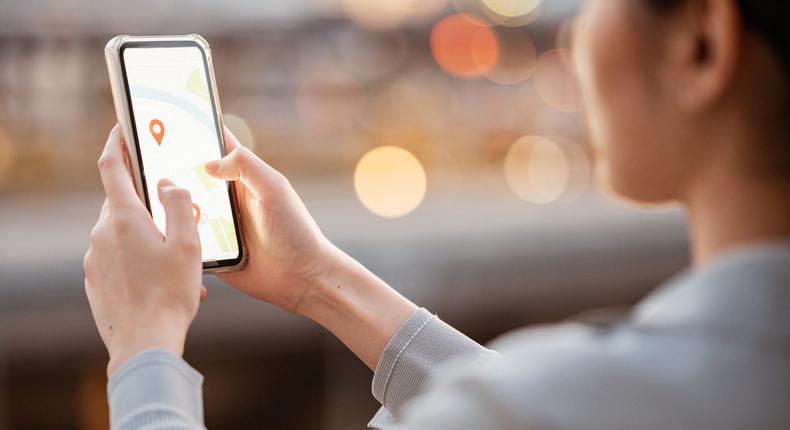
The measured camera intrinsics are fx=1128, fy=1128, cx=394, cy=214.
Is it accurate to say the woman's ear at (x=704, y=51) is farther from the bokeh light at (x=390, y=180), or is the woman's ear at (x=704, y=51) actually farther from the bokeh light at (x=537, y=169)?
the bokeh light at (x=537, y=169)

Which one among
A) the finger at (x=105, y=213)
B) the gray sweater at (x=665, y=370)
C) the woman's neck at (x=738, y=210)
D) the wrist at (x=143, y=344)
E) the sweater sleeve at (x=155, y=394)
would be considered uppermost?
the woman's neck at (x=738, y=210)

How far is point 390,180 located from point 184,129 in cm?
651

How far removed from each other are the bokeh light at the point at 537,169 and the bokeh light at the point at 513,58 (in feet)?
2.65

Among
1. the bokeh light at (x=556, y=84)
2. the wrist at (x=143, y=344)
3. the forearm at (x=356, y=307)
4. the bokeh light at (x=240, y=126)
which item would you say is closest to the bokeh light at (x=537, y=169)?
the bokeh light at (x=556, y=84)

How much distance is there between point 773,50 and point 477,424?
31 centimetres

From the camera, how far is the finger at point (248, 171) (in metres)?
1.15

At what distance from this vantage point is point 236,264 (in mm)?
1199

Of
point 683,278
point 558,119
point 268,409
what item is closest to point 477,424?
point 683,278

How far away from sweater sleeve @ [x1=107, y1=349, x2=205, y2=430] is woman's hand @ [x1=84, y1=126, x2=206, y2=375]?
0.9 inches

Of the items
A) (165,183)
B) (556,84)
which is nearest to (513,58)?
(556,84)

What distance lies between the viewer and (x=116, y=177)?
1.05 meters

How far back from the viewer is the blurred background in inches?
204

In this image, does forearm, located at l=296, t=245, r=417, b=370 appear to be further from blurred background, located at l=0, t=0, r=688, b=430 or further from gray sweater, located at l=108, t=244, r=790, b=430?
blurred background, located at l=0, t=0, r=688, b=430

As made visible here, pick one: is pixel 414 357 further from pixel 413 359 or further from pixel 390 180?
pixel 390 180
